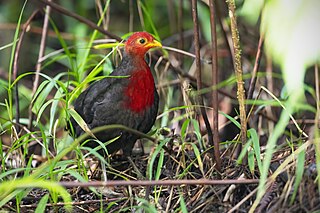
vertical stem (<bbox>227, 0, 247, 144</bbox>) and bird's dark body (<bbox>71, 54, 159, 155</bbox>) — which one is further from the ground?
vertical stem (<bbox>227, 0, 247, 144</bbox>)

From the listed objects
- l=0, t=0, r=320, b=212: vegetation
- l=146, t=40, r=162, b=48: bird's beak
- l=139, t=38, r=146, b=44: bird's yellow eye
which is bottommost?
l=0, t=0, r=320, b=212: vegetation

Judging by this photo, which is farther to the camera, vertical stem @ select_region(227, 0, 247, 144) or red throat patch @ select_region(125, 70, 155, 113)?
red throat patch @ select_region(125, 70, 155, 113)

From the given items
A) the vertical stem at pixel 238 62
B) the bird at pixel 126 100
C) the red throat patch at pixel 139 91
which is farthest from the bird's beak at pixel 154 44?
the vertical stem at pixel 238 62

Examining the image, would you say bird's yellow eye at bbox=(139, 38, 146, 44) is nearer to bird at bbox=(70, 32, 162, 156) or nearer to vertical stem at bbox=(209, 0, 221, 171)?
bird at bbox=(70, 32, 162, 156)

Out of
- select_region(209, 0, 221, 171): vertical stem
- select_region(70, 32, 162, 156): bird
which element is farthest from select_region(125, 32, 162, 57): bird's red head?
select_region(209, 0, 221, 171): vertical stem

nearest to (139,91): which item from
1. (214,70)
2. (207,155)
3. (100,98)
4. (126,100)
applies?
(126,100)

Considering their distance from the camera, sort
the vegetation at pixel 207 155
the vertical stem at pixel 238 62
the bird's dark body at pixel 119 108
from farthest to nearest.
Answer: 1. the bird's dark body at pixel 119 108
2. the vertical stem at pixel 238 62
3. the vegetation at pixel 207 155

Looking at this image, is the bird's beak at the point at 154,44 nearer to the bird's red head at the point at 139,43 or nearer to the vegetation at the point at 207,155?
the bird's red head at the point at 139,43

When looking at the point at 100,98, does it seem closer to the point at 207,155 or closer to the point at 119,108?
the point at 119,108

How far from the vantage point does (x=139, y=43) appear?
92.8 inches

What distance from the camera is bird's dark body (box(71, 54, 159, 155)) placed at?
225cm

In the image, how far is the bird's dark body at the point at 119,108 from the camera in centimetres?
225

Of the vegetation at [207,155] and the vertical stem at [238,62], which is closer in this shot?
the vegetation at [207,155]

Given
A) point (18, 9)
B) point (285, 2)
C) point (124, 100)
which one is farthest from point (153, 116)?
point (18, 9)
